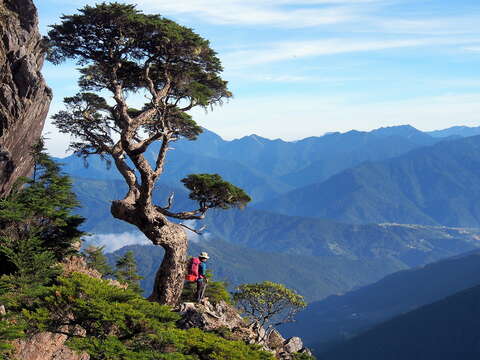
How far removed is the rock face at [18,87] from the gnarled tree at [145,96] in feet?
9.44

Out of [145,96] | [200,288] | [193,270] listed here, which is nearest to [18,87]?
[145,96]

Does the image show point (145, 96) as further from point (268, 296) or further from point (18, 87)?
point (268, 296)

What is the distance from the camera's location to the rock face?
96.3 ft

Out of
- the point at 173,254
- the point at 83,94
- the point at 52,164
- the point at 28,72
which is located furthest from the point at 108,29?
the point at 173,254

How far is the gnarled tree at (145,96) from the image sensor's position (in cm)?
2555

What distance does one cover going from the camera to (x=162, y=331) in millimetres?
17562

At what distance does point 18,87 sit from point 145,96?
8.33m

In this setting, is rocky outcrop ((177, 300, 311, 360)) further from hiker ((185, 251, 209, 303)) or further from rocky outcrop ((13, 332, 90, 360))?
rocky outcrop ((13, 332, 90, 360))

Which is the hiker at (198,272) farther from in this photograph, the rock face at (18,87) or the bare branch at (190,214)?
the rock face at (18,87)

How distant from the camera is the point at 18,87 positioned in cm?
2989

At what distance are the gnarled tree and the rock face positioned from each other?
9.44 feet

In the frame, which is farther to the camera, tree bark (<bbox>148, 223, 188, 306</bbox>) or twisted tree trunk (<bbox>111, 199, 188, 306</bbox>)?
tree bark (<bbox>148, 223, 188, 306</bbox>)

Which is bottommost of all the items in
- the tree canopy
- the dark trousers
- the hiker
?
the tree canopy

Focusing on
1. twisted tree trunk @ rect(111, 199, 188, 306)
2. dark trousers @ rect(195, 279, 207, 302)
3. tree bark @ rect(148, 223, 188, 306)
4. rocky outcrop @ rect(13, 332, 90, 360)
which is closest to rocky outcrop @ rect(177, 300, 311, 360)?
dark trousers @ rect(195, 279, 207, 302)
